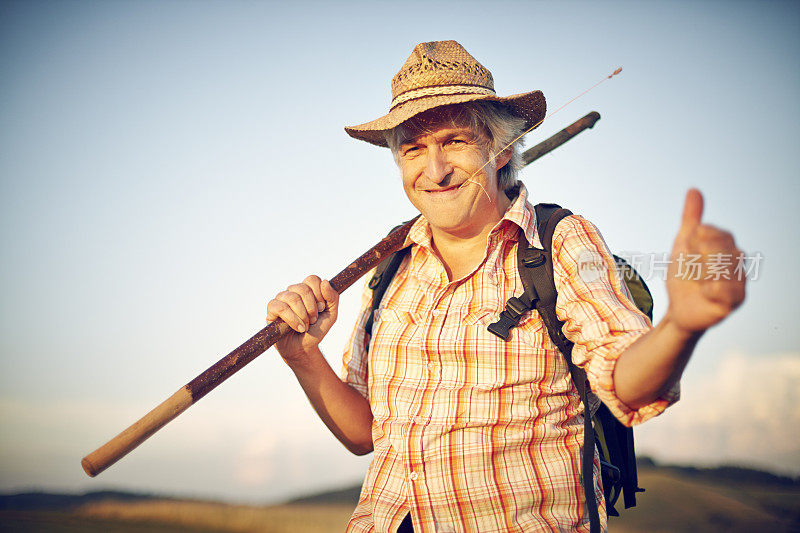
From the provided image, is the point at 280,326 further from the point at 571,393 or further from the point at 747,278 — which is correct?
the point at 747,278

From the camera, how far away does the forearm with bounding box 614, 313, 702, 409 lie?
168 centimetres

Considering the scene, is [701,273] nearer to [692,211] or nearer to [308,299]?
[692,211]

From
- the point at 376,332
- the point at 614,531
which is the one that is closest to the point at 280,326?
the point at 376,332

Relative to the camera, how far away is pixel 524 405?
7.86ft

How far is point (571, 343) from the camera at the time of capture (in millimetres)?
2400

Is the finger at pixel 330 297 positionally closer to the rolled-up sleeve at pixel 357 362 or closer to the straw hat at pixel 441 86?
the rolled-up sleeve at pixel 357 362

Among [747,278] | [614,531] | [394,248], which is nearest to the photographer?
[747,278]

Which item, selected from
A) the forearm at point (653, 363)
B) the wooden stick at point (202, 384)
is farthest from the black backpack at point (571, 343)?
the forearm at point (653, 363)

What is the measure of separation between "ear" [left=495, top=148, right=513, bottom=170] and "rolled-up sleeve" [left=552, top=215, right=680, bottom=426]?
557mm

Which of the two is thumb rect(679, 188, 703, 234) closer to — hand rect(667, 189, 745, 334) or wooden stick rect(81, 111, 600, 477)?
hand rect(667, 189, 745, 334)

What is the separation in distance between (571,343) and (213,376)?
1.63m

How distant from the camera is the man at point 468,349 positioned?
2.22 metres

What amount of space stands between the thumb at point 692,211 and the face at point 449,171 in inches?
54.4

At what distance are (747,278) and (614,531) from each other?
7456mm
